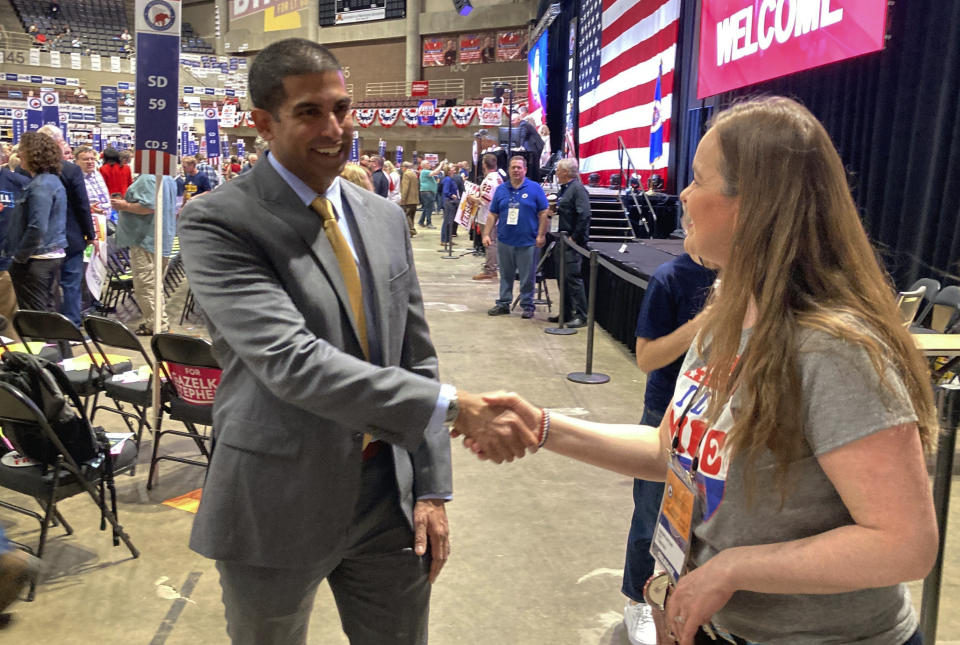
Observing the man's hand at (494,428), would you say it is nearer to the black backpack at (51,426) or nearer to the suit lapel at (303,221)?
the suit lapel at (303,221)

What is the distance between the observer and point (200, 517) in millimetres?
1491

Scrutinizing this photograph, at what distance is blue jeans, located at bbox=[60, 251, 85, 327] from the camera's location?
6867 millimetres

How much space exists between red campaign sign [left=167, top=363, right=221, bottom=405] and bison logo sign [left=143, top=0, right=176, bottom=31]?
2449 mm

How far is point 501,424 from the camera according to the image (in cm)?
165

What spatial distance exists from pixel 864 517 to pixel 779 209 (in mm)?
421

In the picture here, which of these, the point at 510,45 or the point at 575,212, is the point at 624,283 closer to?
the point at 575,212

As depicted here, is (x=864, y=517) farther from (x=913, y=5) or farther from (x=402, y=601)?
(x=913, y=5)

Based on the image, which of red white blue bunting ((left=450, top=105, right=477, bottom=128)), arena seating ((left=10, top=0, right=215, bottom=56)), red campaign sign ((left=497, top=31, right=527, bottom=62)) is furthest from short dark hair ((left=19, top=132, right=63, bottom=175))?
arena seating ((left=10, top=0, right=215, bottom=56))

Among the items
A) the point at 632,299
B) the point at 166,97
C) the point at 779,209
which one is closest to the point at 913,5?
the point at 632,299

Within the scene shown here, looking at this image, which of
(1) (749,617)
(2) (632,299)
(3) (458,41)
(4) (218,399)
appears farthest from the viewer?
(3) (458,41)

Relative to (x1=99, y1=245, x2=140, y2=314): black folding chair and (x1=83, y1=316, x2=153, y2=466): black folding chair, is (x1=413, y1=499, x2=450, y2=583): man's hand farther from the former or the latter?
(x1=99, y1=245, x2=140, y2=314): black folding chair

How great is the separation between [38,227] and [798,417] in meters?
6.50

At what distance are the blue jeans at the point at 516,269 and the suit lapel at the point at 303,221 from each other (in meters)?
7.31

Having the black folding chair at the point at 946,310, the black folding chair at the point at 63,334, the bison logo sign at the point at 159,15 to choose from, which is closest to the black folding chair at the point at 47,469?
the black folding chair at the point at 63,334
